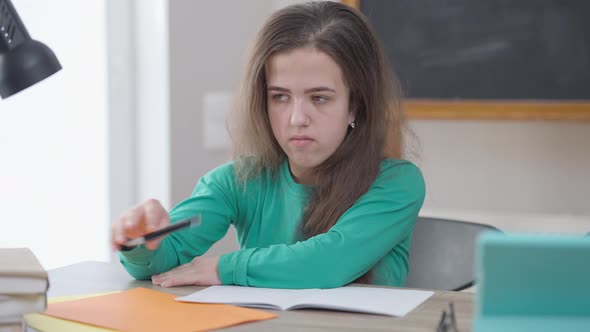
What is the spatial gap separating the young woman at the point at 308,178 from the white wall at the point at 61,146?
980 mm

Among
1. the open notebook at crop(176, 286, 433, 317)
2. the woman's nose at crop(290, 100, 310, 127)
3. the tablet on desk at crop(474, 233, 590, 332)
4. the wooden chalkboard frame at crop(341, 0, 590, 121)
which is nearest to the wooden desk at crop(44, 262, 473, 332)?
the open notebook at crop(176, 286, 433, 317)

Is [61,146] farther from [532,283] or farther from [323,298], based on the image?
[532,283]

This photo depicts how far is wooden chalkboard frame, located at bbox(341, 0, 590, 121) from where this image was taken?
253cm

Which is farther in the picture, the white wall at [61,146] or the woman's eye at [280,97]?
the white wall at [61,146]

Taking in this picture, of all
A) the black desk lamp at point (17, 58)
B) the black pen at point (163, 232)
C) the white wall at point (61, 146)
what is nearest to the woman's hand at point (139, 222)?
the black pen at point (163, 232)

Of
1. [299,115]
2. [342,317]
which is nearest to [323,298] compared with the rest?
[342,317]

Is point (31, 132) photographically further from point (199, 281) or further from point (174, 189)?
point (199, 281)

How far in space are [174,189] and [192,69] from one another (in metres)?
0.40

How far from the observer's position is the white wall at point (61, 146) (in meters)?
2.49

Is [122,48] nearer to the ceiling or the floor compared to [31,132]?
nearer to the ceiling

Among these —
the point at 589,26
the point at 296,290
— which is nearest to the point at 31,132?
the point at 296,290

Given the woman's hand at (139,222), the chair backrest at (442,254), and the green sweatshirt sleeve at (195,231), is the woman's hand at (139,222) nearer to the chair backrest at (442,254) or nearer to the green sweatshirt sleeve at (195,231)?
the green sweatshirt sleeve at (195,231)

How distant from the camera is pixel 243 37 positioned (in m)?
3.06

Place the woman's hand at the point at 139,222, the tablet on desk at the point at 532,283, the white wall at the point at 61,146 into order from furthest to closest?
the white wall at the point at 61,146 < the woman's hand at the point at 139,222 < the tablet on desk at the point at 532,283
